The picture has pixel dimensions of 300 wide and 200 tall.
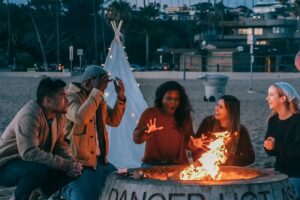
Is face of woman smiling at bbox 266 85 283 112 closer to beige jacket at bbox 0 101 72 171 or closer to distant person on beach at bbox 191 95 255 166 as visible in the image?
distant person on beach at bbox 191 95 255 166

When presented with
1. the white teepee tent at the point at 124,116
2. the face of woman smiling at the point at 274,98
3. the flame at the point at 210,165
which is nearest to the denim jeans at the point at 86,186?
the flame at the point at 210,165

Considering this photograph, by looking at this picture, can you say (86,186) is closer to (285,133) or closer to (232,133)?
(232,133)

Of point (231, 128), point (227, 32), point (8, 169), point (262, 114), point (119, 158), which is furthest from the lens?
point (227, 32)

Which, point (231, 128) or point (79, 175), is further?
point (231, 128)

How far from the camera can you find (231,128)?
7.40 m

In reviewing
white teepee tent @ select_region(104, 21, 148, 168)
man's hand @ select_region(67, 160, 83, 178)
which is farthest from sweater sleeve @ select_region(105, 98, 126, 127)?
white teepee tent @ select_region(104, 21, 148, 168)

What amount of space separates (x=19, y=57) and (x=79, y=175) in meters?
80.2

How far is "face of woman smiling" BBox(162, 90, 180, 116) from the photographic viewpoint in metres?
7.42

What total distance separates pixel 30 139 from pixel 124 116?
5749 millimetres

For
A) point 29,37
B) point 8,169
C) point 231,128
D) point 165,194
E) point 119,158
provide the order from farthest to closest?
1. point 29,37
2. point 119,158
3. point 231,128
4. point 8,169
5. point 165,194

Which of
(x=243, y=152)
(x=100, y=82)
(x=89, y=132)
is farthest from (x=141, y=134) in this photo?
(x=243, y=152)

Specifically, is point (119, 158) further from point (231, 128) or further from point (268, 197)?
point (268, 197)

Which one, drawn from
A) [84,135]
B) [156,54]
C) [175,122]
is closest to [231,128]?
[175,122]

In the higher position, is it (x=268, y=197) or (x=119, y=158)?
(x=268, y=197)
